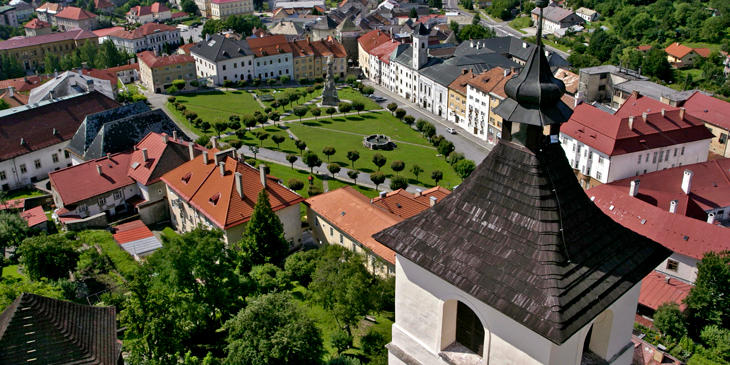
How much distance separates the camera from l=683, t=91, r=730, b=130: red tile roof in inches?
3137

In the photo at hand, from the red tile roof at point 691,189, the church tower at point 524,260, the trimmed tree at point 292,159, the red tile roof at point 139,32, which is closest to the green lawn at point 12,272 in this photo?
the trimmed tree at point 292,159

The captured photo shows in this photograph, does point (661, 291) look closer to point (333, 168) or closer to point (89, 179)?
point (333, 168)

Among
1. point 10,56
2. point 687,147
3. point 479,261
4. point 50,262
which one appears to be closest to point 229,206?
point 50,262

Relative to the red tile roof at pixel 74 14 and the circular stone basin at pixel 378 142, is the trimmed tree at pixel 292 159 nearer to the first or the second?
the circular stone basin at pixel 378 142

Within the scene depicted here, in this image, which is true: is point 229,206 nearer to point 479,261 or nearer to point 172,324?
point 172,324

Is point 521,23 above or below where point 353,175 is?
below

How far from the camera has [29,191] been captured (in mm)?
65875

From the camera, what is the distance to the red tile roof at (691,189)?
5725cm

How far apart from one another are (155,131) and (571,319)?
62125mm

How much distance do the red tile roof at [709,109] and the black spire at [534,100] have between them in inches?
3152

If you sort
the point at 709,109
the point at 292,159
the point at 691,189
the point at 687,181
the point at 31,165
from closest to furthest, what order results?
the point at 687,181
the point at 691,189
the point at 31,165
the point at 292,159
the point at 709,109

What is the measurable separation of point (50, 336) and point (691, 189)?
5538 cm

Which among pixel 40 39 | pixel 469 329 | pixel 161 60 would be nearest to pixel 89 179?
pixel 469 329

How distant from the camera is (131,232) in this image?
52.7m
